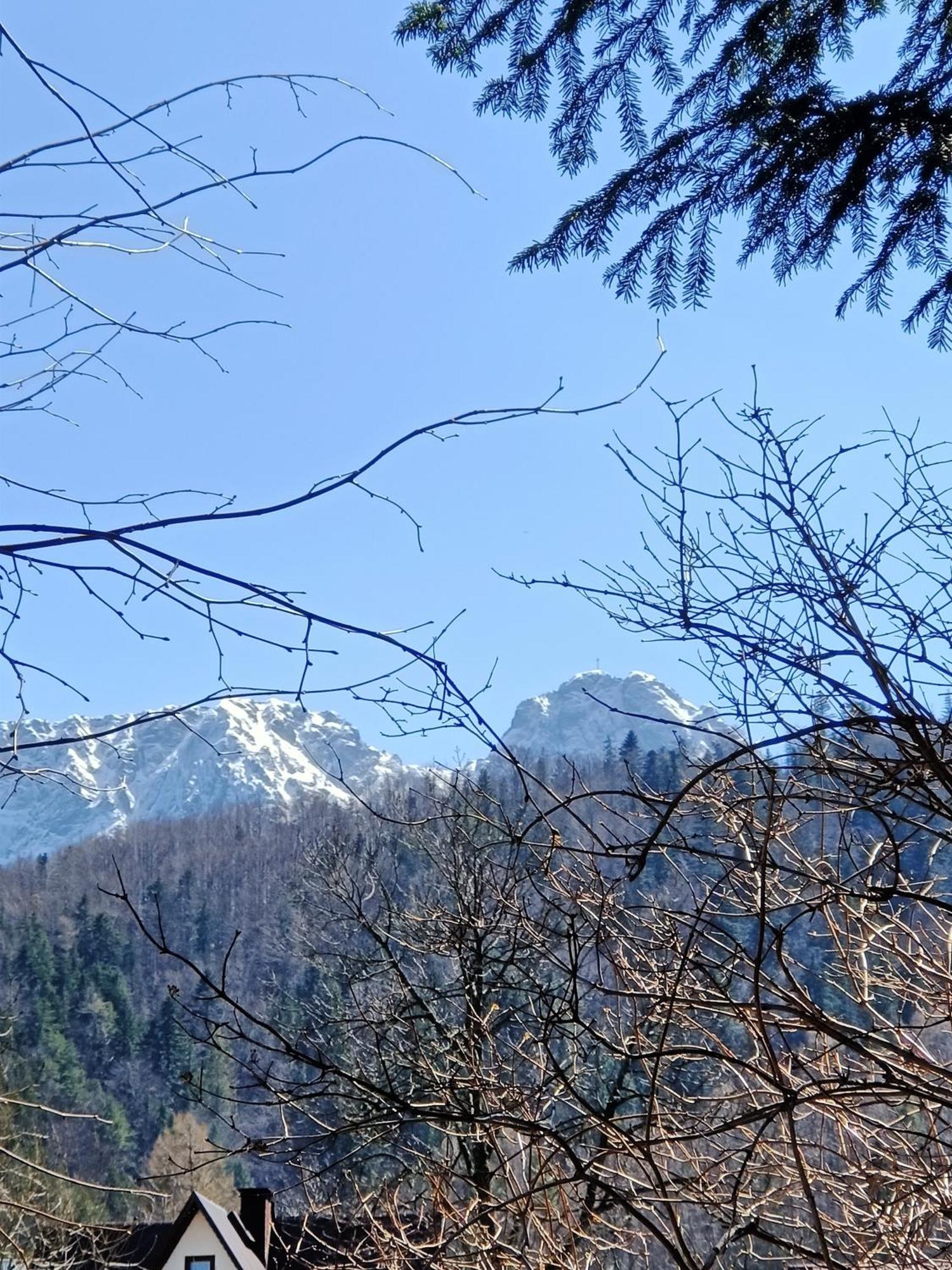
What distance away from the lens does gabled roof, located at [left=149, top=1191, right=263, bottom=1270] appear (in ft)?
60.4

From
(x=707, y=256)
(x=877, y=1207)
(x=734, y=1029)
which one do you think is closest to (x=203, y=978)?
(x=877, y=1207)

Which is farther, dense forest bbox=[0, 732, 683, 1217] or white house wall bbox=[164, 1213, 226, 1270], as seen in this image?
dense forest bbox=[0, 732, 683, 1217]

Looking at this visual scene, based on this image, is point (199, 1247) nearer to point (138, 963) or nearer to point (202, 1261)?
point (202, 1261)

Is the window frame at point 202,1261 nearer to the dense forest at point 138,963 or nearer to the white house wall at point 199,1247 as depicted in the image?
the white house wall at point 199,1247

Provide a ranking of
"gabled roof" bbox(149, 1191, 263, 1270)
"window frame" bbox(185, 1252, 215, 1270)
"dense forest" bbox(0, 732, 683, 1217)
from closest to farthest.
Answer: "gabled roof" bbox(149, 1191, 263, 1270)
"window frame" bbox(185, 1252, 215, 1270)
"dense forest" bbox(0, 732, 683, 1217)

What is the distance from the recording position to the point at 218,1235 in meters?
18.4

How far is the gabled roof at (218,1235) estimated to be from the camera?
18.4 m

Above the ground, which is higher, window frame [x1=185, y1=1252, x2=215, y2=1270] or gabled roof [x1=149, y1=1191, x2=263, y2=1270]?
gabled roof [x1=149, y1=1191, x2=263, y2=1270]

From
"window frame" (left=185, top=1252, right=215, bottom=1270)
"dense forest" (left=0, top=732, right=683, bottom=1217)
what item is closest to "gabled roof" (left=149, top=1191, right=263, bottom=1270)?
"window frame" (left=185, top=1252, right=215, bottom=1270)

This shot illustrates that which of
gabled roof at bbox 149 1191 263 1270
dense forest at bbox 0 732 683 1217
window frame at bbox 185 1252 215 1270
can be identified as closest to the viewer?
gabled roof at bbox 149 1191 263 1270

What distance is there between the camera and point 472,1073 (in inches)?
112

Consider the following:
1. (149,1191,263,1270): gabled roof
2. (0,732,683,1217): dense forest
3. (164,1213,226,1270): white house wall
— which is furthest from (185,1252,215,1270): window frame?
(0,732,683,1217): dense forest

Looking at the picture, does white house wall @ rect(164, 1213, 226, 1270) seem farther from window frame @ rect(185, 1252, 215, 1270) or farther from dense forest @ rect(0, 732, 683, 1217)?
dense forest @ rect(0, 732, 683, 1217)

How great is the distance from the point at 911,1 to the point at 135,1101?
57.9 meters
